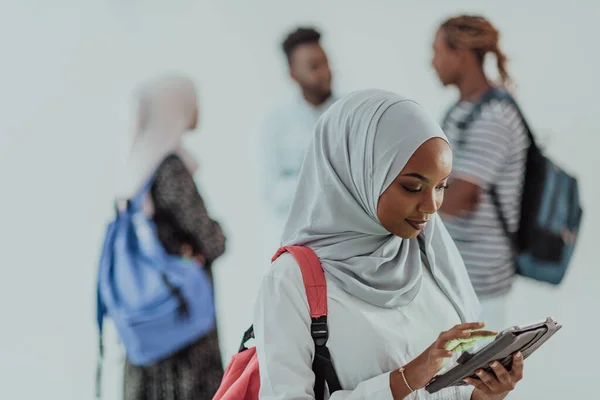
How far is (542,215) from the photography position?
138 inches

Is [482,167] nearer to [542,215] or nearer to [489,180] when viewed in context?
[489,180]

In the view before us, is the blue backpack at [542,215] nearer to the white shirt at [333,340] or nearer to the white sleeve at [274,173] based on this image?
the white sleeve at [274,173]

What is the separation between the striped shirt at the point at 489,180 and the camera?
134 inches

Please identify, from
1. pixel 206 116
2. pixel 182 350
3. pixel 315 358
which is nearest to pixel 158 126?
pixel 206 116

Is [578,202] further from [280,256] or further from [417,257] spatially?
[280,256]

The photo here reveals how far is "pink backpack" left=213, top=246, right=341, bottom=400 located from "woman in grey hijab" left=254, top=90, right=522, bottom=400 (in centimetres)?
2

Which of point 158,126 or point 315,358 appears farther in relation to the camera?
point 158,126

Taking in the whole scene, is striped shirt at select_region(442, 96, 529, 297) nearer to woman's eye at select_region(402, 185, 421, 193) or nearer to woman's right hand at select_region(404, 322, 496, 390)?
woman's eye at select_region(402, 185, 421, 193)

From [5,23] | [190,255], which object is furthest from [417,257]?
[5,23]

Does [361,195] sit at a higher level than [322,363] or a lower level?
higher

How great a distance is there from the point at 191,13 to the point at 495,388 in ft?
9.36

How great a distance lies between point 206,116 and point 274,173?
435 millimetres

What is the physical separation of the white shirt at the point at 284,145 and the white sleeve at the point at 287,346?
2224 mm

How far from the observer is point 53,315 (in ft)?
12.6
